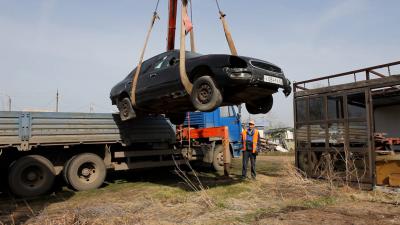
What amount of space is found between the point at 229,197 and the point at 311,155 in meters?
3.67

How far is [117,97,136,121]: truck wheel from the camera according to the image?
894 centimetres

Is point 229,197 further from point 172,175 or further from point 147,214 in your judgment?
point 172,175

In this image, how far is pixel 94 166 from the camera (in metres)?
9.21

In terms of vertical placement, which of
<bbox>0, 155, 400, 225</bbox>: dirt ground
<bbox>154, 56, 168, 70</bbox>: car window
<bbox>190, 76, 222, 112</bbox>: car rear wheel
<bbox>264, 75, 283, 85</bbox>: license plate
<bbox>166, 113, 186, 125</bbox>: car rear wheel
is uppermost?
<bbox>154, 56, 168, 70</bbox>: car window

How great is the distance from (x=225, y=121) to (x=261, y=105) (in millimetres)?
4755

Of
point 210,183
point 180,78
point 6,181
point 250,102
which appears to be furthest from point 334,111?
point 6,181

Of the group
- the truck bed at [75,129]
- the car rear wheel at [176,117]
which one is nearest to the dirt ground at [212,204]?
the truck bed at [75,129]

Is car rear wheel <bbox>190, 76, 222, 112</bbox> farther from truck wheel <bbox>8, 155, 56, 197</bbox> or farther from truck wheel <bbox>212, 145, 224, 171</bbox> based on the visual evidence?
truck wheel <bbox>212, 145, 224, 171</bbox>

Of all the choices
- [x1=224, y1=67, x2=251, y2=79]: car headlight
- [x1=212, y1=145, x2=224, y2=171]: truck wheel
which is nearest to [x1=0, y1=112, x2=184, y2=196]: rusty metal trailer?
[x1=212, y1=145, x2=224, y2=171]: truck wheel

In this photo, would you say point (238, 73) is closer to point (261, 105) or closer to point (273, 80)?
point (273, 80)

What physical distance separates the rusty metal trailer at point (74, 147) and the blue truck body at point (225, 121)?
199cm

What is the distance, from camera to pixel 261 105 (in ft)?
26.6

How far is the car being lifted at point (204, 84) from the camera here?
6.78 metres

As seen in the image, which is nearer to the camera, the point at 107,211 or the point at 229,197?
the point at 107,211
